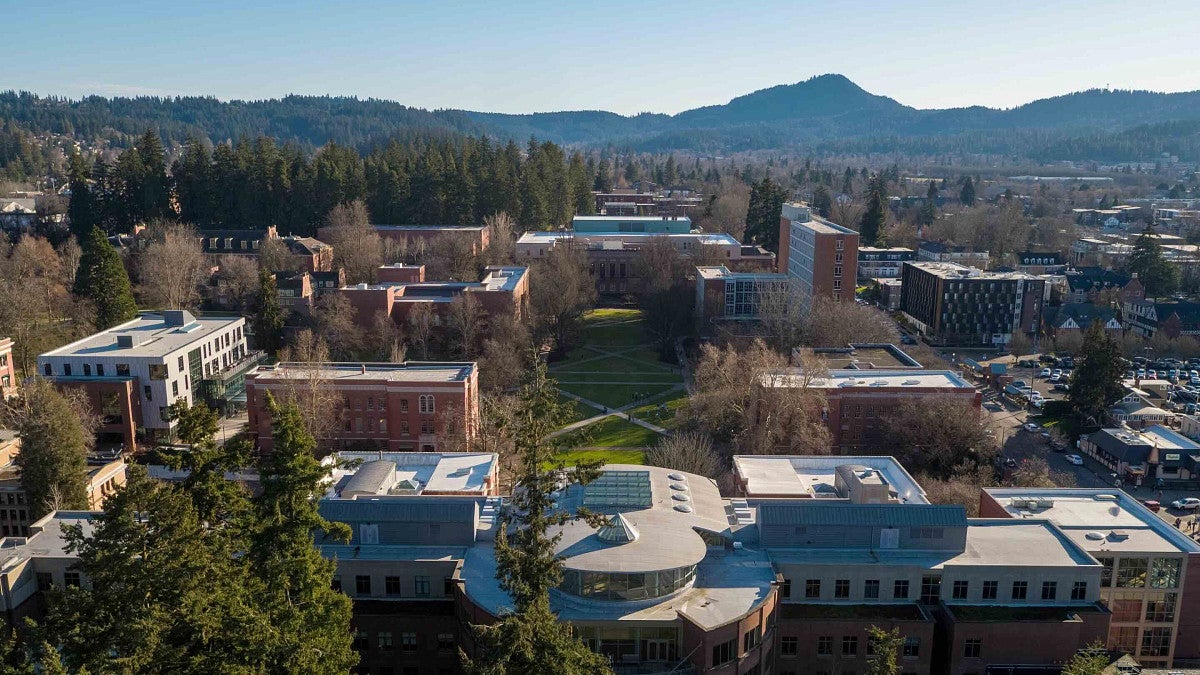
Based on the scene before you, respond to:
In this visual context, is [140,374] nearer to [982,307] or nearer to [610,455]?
[610,455]

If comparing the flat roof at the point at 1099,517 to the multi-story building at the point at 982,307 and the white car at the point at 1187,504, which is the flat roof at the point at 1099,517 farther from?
the multi-story building at the point at 982,307

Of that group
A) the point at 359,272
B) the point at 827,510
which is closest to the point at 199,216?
the point at 359,272

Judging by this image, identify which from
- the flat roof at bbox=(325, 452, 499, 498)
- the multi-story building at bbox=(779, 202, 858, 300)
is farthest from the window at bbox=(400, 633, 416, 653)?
the multi-story building at bbox=(779, 202, 858, 300)

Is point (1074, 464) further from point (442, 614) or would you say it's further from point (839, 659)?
point (442, 614)

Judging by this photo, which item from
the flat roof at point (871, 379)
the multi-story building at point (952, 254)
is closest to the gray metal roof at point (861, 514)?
the flat roof at point (871, 379)

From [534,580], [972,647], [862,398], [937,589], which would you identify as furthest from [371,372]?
[534,580]

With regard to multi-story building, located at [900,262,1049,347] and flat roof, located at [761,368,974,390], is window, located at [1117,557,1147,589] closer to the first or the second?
flat roof, located at [761,368,974,390]
